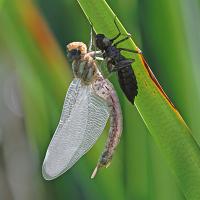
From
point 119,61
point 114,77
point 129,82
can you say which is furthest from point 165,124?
point 114,77

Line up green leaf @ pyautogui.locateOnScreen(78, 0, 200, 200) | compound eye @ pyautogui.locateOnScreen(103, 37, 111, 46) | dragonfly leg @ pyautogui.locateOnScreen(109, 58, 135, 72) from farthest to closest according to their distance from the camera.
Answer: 1. compound eye @ pyautogui.locateOnScreen(103, 37, 111, 46)
2. dragonfly leg @ pyautogui.locateOnScreen(109, 58, 135, 72)
3. green leaf @ pyautogui.locateOnScreen(78, 0, 200, 200)

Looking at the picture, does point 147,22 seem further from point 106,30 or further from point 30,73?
point 106,30

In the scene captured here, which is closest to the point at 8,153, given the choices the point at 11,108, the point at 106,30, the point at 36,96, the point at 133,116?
the point at 11,108

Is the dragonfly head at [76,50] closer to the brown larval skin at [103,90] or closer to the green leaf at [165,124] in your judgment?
the brown larval skin at [103,90]

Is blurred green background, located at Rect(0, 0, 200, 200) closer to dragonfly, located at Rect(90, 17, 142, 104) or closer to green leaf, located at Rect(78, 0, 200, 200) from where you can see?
dragonfly, located at Rect(90, 17, 142, 104)

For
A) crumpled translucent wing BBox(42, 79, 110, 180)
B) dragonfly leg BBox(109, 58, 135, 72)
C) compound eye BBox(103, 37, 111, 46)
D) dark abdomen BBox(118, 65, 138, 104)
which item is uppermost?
compound eye BBox(103, 37, 111, 46)

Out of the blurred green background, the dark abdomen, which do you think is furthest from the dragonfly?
the blurred green background
